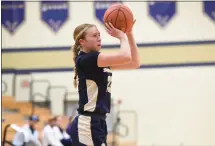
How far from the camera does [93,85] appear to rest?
2953 mm

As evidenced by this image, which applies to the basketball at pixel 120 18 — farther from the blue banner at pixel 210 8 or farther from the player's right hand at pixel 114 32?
the blue banner at pixel 210 8

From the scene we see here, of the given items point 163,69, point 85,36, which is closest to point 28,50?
point 163,69

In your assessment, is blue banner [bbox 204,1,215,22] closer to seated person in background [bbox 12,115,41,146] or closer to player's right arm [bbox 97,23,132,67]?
seated person in background [bbox 12,115,41,146]

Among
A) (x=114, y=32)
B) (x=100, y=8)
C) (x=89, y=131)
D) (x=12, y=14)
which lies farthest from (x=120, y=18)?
(x=12, y=14)

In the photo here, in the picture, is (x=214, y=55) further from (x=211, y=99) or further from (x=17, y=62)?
(x=17, y=62)

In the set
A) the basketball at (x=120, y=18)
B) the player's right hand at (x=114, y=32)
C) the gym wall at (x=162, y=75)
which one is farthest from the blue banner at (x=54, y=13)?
the player's right hand at (x=114, y=32)

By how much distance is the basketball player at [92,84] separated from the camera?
2.89 metres

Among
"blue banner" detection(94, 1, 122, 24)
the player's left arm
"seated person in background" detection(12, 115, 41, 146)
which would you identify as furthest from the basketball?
"blue banner" detection(94, 1, 122, 24)

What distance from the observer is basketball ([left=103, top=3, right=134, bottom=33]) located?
122 inches

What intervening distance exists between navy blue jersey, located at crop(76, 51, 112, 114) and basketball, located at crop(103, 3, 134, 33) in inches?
10.7

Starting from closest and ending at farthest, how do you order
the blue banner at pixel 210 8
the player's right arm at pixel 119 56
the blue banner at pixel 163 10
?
the player's right arm at pixel 119 56, the blue banner at pixel 210 8, the blue banner at pixel 163 10

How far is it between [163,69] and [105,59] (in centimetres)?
814

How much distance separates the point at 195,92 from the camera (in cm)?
1069

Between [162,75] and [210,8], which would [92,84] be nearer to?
[162,75]
